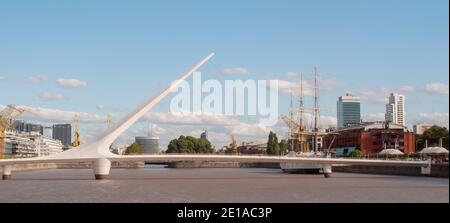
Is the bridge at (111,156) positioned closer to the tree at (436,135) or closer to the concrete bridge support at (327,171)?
the concrete bridge support at (327,171)

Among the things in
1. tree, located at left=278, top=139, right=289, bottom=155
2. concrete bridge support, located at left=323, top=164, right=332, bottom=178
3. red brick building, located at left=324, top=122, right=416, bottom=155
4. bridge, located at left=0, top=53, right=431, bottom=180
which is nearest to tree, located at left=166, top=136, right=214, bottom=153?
tree, located at left=278, top=139, right=289, bottom=155

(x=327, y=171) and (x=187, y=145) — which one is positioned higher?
(x=187, y=145)

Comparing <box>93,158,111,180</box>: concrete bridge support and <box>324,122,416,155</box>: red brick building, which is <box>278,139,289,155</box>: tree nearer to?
<box>324,122,416,155</box>: red brick building

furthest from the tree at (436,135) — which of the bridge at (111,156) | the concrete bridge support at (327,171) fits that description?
the bridge at (111,156)

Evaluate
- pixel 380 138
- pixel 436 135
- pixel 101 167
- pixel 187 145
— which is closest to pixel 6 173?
pixel 101 167

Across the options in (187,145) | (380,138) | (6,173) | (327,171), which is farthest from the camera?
(187,145)

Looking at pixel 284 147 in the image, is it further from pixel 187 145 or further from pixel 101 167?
pixel 101 167

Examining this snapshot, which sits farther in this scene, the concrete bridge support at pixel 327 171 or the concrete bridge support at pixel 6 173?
the concrete bridge support at pixel 327 171

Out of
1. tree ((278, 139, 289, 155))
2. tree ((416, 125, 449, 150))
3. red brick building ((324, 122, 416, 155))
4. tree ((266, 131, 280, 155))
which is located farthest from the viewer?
tree ((278, 139, 289, 155))

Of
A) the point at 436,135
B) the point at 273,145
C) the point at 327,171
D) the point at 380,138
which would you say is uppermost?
the point at 436,135

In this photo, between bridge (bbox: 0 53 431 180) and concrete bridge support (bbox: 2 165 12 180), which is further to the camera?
concrete bridge support (bbox: 2 165 12 180)

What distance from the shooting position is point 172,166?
393 ft
